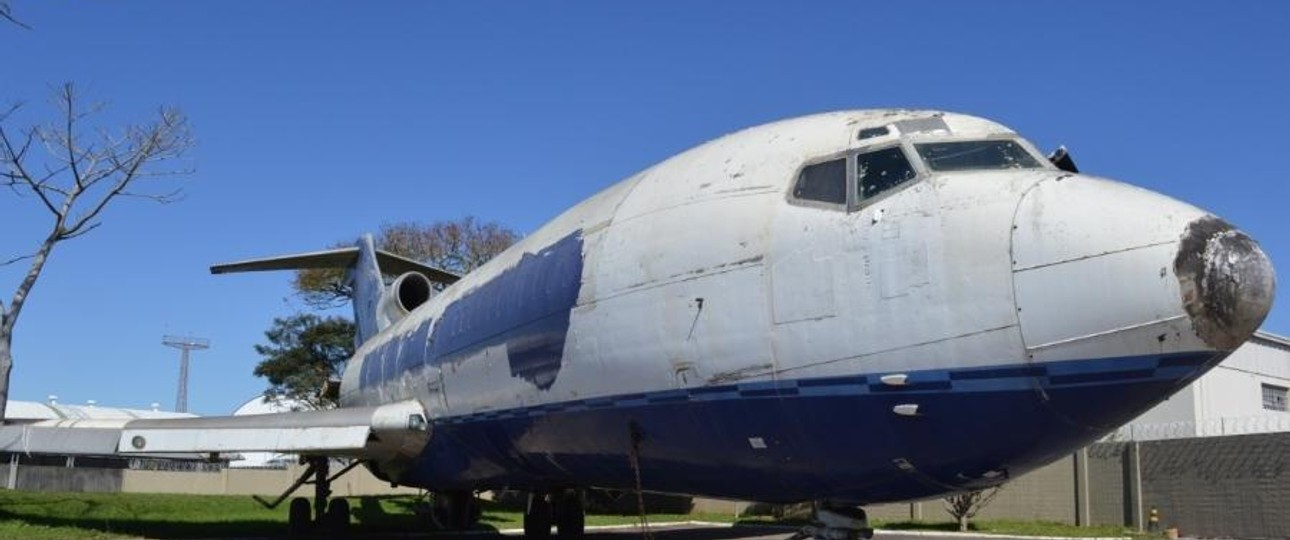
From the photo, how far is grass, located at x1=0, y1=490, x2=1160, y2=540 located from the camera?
62.8 ft

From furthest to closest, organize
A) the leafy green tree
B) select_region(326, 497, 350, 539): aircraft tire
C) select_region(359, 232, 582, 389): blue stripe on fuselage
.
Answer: the leafy green tree, select_region(326, 497, 350, 539): aircraft tire, select_region(359, 232, 582, 389): blue stripe on fuselage

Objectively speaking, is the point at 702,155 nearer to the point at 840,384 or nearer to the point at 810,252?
the point at 810,252

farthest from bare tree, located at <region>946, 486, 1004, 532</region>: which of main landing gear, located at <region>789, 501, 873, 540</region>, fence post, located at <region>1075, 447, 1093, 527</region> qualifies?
main landing gear, located at <region>789, 501, 873, 540</region>

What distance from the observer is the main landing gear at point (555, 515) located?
15.0 metres

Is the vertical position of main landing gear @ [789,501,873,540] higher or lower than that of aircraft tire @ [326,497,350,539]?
higher

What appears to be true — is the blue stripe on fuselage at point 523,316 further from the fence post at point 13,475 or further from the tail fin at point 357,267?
the fence post at point 13,475

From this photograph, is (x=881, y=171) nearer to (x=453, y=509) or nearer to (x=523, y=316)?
(x=523, y=316)

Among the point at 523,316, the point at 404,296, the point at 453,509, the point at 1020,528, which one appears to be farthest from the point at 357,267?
the point at 1020,528

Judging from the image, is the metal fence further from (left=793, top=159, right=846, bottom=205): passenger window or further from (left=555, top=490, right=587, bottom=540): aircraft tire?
(left=793, top=159, right=846, bottom=205): passenger window

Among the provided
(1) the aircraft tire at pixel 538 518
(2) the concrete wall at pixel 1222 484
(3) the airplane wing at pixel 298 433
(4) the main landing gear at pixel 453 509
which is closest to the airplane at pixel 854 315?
(3) the airplane wing at pixel 298 433

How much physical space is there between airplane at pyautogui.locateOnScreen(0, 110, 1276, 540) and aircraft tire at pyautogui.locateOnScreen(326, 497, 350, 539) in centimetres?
914

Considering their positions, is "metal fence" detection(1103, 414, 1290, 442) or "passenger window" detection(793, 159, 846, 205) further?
"metal fence" detection(1103, 414, 1290, 442)

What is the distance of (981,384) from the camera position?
662cm

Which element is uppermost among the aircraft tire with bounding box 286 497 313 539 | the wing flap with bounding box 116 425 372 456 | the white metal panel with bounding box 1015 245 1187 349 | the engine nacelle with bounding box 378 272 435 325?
the engine nacelle with bounding box 378 272 435 325
